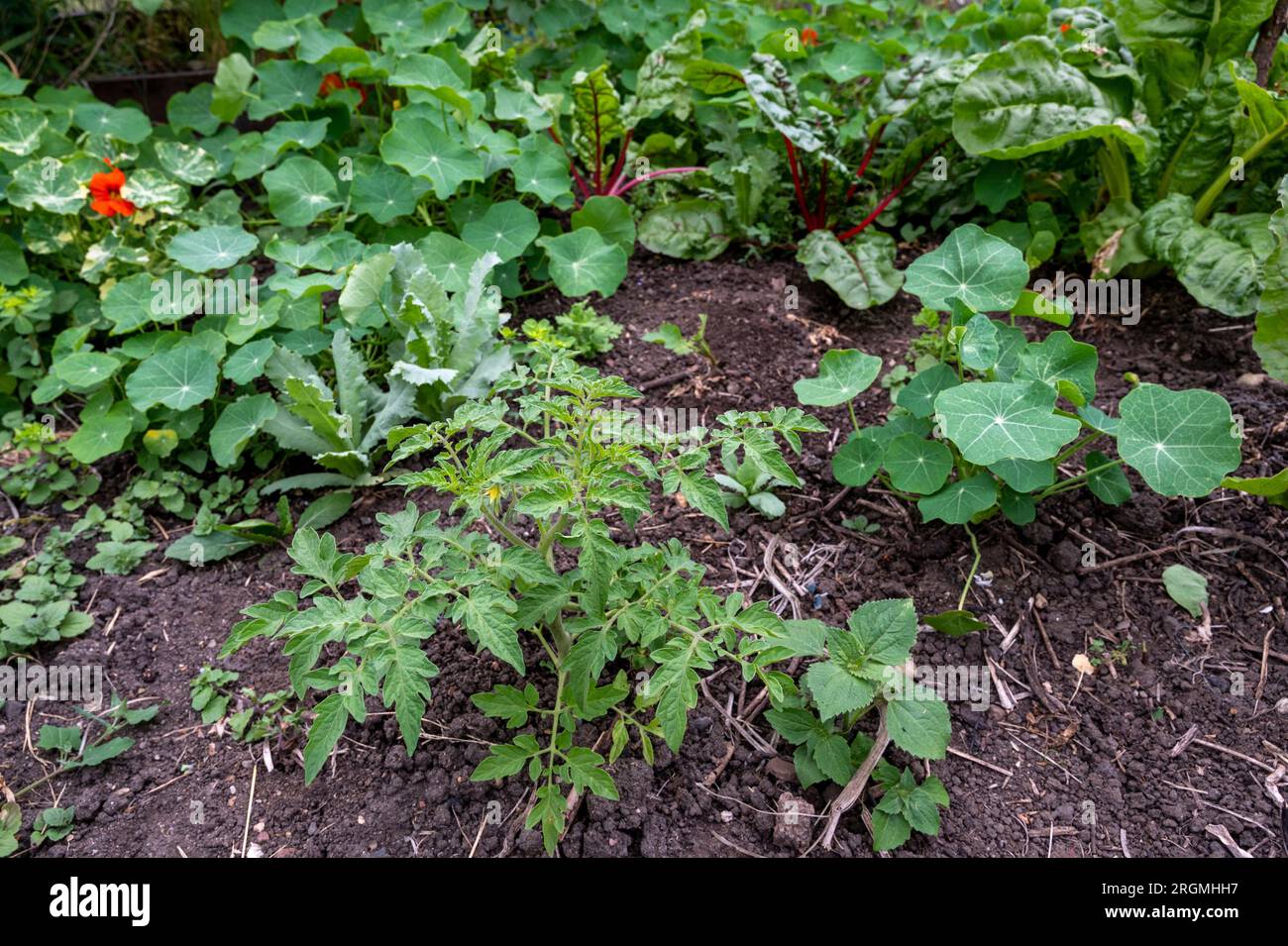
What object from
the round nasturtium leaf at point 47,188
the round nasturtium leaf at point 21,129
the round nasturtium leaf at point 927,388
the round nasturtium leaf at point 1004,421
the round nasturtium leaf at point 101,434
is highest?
the round nasturtium leaf at point 1004,421

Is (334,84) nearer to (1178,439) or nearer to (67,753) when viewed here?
(67,753)

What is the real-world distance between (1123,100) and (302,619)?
110 inches

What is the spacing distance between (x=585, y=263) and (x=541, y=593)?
61.2 inches

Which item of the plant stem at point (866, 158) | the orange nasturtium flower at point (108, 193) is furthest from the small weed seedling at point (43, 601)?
the plant stem at point (866, 158)

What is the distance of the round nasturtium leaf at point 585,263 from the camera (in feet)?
9.22

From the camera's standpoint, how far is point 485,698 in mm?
1667

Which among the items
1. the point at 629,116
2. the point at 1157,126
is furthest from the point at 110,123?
the point at 1157,126

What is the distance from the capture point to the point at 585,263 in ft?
9.42

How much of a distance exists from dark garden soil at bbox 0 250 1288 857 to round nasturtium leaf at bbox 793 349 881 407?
30 centimetres

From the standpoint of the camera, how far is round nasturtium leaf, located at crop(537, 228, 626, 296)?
2.81 meters

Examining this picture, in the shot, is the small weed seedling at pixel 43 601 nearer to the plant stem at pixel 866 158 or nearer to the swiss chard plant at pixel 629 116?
the swiss chard plant at pixel 629 116

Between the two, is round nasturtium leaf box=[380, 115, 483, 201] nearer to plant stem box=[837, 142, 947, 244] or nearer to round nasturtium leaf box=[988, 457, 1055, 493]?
plant stem box=[837, 142, 947, 244]
